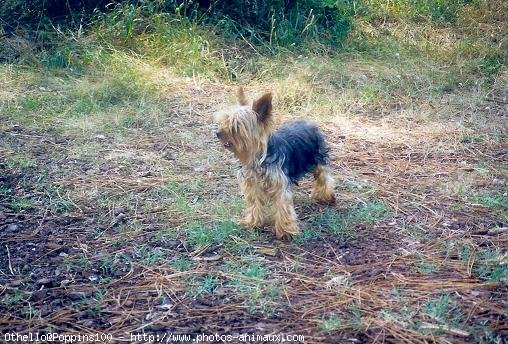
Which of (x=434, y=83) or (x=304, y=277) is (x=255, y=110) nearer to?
(x=304, y=277)

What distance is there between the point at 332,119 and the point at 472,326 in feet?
12.8

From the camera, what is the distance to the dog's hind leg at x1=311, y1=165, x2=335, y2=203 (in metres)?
4.93

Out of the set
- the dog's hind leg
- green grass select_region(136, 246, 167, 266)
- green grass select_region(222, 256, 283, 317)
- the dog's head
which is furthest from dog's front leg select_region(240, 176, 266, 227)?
green grass select_region(136, 246, 167, 266)

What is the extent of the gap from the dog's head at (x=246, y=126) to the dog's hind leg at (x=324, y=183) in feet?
2.86

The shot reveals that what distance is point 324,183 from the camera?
16.2ft

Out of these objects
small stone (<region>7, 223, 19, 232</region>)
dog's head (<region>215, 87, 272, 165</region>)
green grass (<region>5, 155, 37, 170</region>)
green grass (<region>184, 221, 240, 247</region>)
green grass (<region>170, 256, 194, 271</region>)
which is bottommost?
green grass (<region>5, 155, 37, 170</region>)

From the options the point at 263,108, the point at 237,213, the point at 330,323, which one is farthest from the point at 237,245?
the point at 330,323

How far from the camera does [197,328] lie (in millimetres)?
3342

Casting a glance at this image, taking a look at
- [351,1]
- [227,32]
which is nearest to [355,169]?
[227,32]

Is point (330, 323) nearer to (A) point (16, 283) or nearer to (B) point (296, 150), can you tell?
(B) point (296, 150)

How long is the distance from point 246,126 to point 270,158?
406mm

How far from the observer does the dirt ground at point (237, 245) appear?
11.2ft

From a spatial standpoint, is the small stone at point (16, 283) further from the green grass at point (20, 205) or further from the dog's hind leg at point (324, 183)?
the dog's hind leg at point (324, 183)

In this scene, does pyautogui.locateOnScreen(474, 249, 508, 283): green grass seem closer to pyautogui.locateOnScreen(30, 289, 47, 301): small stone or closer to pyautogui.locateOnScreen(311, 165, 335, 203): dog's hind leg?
pyautogui.locateOnScreen(311, 165, 335, 203): dog's hind leg
